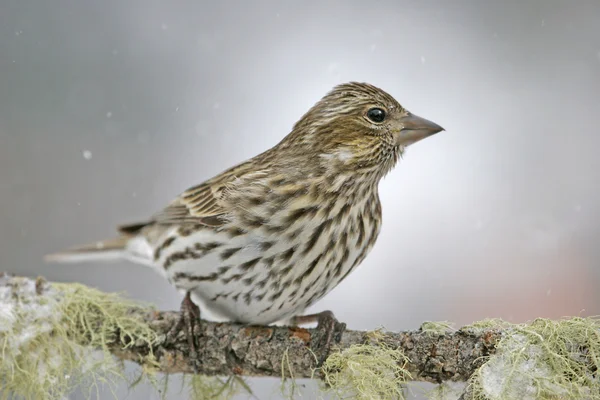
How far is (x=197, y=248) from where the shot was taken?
5.04 metres

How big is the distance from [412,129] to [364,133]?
0.30 meters

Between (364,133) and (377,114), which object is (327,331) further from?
(377,114)

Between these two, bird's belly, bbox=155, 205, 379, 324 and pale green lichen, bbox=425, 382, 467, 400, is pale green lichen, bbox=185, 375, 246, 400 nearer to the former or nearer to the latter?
bird's belly, bbox=155, 205, 379, 324

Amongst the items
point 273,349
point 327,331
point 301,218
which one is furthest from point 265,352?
point 301,218

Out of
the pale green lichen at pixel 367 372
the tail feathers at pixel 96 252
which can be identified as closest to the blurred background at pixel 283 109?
the tail feathers at pixel 96 252

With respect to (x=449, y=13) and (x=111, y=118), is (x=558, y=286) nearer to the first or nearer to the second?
(x=449, y=13)

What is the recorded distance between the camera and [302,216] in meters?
4.75

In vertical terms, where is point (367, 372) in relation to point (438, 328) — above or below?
below

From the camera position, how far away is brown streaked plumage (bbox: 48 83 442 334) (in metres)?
4.74

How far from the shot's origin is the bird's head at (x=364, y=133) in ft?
15.9

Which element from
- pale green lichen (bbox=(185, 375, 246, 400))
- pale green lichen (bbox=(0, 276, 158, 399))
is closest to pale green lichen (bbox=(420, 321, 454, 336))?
pale green lichen (bbox=(185, 375, 246, 400))

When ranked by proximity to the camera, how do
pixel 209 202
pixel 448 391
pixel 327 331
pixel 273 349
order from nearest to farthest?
1. pixel 448 391
2. pixel 327 331
3. pixel 273 349
4. pixel 209 202

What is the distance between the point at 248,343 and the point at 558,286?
3414 mm

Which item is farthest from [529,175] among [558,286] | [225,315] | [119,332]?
[119,332]
